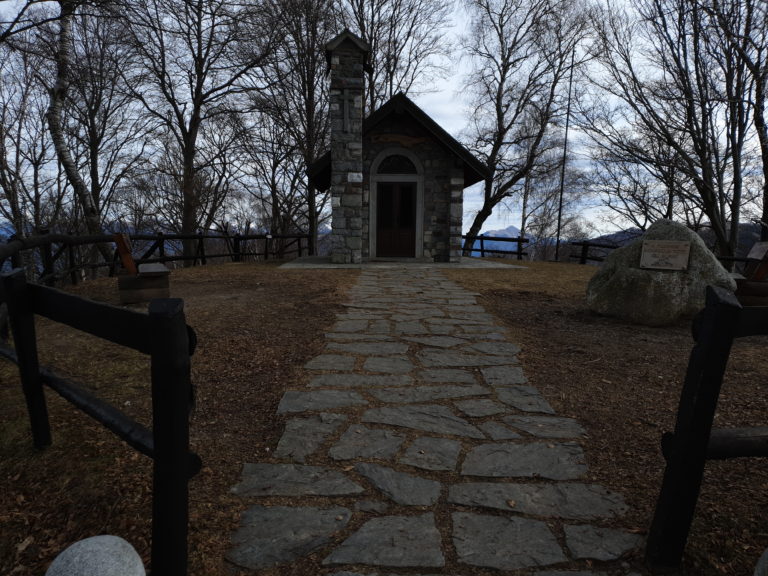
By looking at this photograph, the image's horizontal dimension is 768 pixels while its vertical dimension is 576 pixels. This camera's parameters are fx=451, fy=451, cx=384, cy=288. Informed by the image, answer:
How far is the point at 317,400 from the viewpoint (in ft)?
10.7

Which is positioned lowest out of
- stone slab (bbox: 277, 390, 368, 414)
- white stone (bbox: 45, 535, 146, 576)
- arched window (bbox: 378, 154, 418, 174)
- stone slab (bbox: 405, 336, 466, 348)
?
stone slab (bbox: 277, 390, 368, 414)

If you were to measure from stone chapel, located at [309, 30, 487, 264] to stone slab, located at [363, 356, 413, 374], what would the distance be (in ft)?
31.1

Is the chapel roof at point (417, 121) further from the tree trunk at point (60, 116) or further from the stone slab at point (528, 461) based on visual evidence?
the stone slab at point (528, 461)

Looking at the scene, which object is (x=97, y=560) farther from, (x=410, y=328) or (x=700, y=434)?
(x=410, y=328)

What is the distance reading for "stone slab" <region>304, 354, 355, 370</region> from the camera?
3988 mm

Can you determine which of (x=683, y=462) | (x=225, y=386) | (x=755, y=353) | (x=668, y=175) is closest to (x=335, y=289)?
(x=225, y=386)

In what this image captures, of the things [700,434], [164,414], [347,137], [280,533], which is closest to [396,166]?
[347,137]

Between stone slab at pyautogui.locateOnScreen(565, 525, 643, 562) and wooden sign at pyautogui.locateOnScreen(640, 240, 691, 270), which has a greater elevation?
wooden sign at pyautogui.locateOnScreen(640, 240, 691, 270)

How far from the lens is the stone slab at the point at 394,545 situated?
5.79ft

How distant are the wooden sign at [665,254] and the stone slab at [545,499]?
448cm

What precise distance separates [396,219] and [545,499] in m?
12.8

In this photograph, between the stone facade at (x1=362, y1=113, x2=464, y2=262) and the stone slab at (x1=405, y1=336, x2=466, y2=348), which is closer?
the stone slab at (x1=405, y1=336, x2=466, y2=348)

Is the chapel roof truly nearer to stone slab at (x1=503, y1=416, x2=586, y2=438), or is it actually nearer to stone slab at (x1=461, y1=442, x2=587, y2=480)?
stone slab at (x1=503, y1=416, x2=586, y2=438)

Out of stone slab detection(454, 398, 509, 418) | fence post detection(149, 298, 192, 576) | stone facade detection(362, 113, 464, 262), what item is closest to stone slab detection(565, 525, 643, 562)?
stone slab detection(454, 398, 509, 418)
